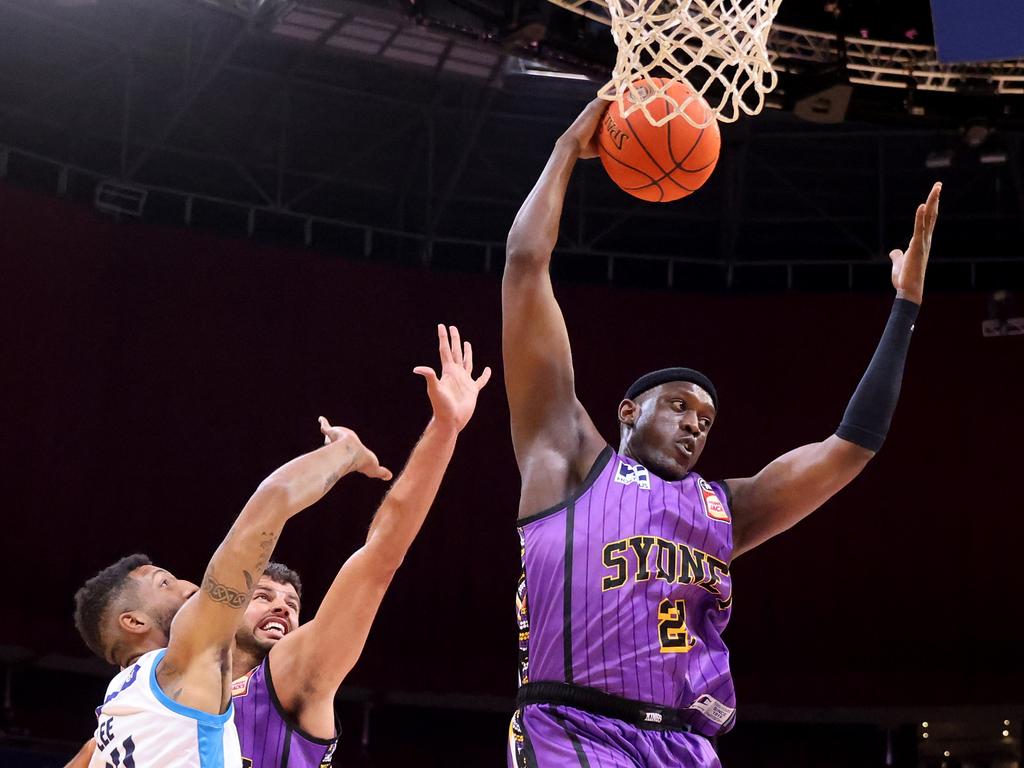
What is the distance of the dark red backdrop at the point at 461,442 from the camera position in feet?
40.7

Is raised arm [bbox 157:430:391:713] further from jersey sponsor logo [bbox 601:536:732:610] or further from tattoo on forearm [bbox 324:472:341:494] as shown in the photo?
jersey sponsor logo [bbox 601:536:732:610]

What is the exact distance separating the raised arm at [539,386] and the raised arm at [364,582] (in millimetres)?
169

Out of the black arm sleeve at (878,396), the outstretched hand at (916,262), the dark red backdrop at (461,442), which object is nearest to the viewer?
the black arm sleeve at (878,396)

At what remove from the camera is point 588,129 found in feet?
13.9

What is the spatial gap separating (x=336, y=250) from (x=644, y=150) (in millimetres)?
10405

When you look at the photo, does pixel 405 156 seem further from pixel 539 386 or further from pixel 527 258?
pixel 539 386

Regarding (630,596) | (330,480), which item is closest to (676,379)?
(630,596)

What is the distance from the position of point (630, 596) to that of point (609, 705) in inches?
11.2

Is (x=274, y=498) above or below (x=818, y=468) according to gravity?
below

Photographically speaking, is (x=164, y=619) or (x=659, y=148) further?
(x=659, y=148)

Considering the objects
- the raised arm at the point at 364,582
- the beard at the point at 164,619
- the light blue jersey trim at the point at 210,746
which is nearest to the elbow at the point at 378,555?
the raised arm at the point at 364,582

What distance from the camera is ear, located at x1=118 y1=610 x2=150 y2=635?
357cm

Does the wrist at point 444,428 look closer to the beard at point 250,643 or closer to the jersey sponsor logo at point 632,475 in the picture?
the jersey sponsor logo at point 632,475

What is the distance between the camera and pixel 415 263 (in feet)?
46.9
